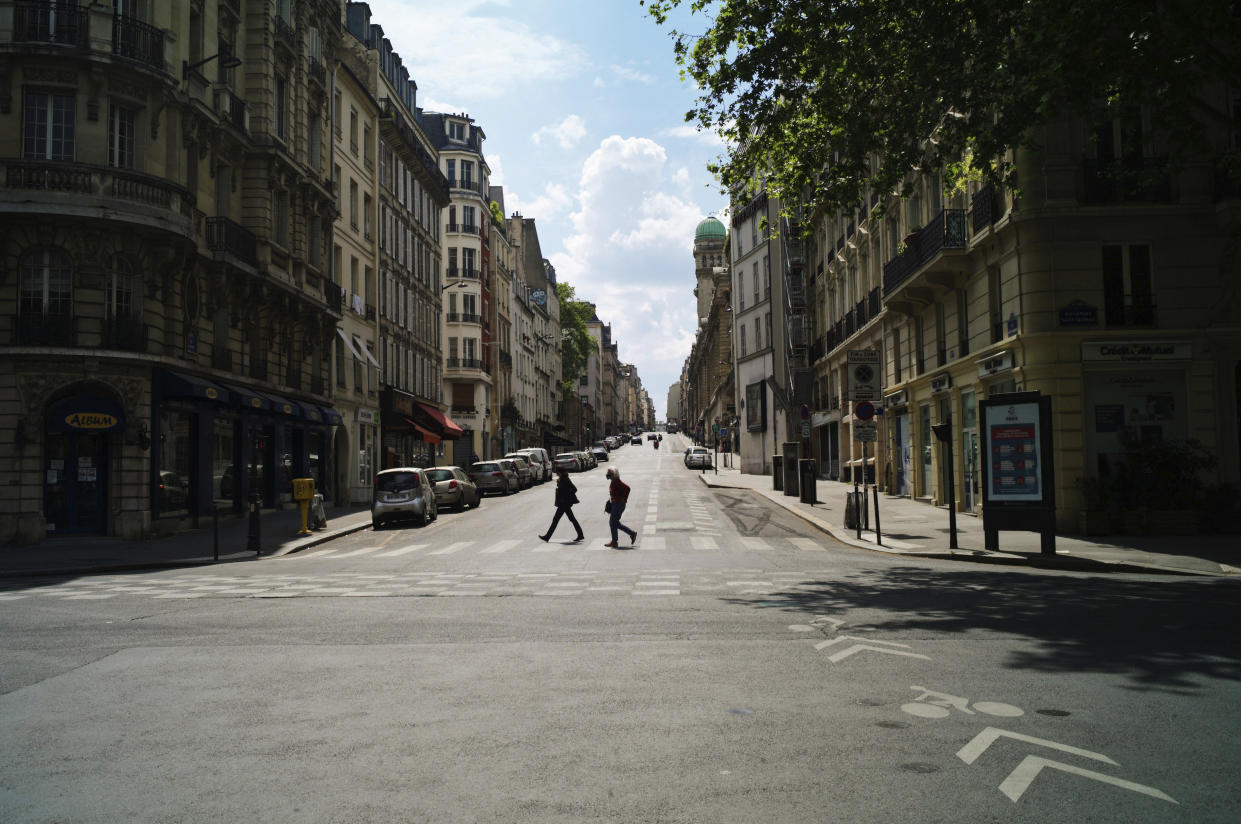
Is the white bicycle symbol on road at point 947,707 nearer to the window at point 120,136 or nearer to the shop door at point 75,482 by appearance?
the shop door at point 75,482

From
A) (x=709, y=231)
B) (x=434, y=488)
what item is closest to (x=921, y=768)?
(x=434, y=488)

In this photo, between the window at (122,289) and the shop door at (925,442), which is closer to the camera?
the window at (122,289)

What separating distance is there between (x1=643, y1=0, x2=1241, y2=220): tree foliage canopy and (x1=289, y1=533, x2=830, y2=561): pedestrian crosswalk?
6.72m

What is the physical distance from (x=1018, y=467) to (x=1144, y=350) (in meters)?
5.43

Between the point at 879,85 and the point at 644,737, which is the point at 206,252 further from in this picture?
the point at 644,737

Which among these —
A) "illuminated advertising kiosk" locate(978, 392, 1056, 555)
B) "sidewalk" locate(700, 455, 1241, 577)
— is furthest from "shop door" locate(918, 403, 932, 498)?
"illuminated advertising kiosk" locate(978, 392, 1056, 555)

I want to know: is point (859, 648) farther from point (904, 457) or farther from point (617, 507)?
point (904, 457)

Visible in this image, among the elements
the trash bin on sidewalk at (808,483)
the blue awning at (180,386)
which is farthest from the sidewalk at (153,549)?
the trash bin on sidewalk at (808,483)

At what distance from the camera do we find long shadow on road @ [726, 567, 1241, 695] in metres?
7.24

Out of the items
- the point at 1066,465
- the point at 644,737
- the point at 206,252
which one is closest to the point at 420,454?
the point at 206,252

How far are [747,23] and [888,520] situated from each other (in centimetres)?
1308

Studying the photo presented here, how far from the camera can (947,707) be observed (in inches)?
240

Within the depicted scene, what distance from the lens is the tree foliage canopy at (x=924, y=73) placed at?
42.9 ft

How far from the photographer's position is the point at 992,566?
15695 mm
